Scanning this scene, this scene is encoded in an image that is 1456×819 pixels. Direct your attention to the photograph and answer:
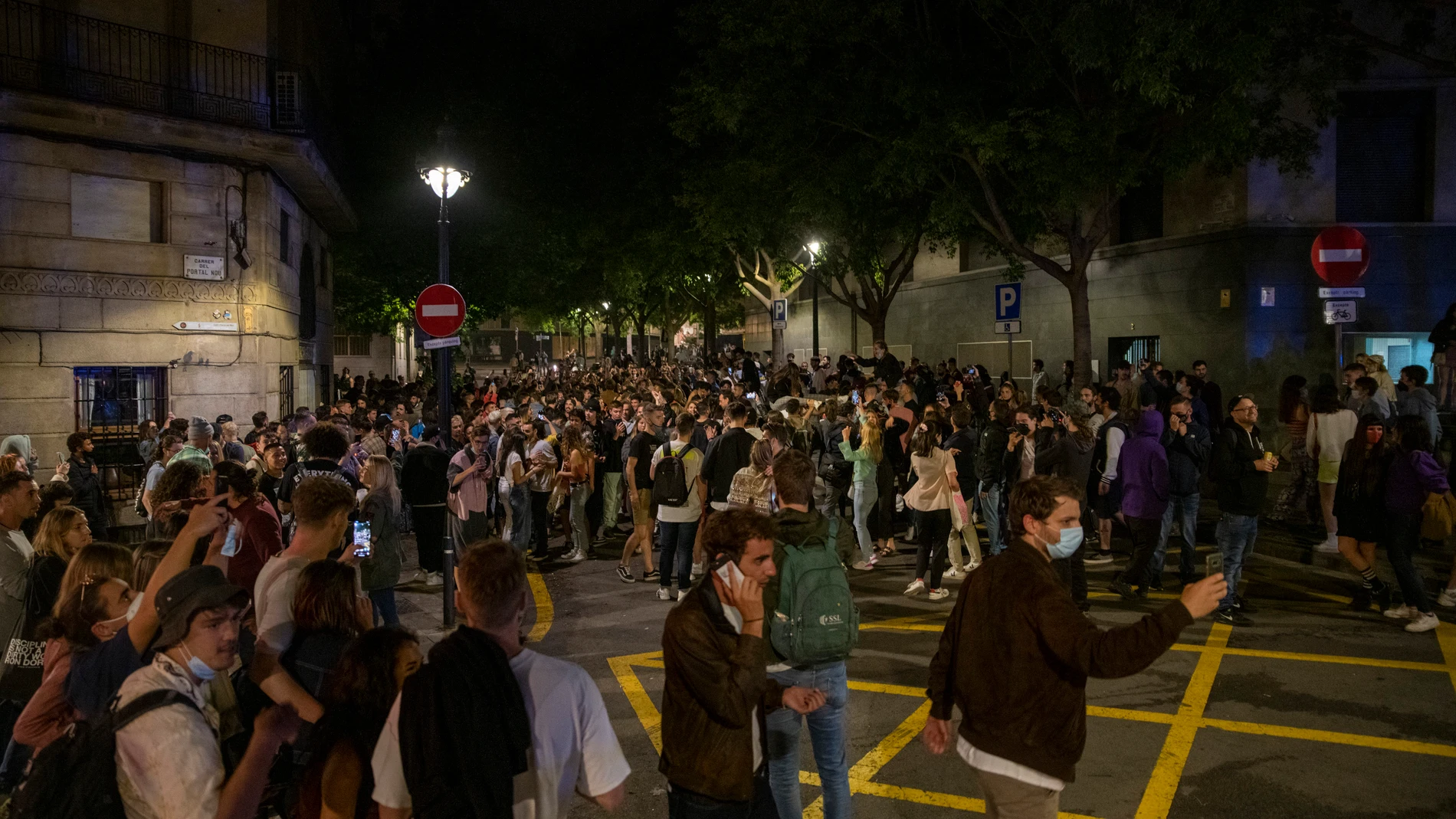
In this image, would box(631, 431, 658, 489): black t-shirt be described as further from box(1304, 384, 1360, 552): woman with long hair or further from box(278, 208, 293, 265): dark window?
box(278, 208, 293, 265): dark window

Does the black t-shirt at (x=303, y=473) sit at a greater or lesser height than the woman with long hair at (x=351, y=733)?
greater

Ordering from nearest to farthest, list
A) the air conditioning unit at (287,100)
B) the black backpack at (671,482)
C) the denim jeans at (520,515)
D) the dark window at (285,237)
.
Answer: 1. the black backpack at (671,482)
2. the denim jeans at (520,515)
3. the air conditioning unit at (287,100)
4. the dark window at (285,237)

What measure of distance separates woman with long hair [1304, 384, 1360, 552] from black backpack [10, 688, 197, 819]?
1103 centimetres

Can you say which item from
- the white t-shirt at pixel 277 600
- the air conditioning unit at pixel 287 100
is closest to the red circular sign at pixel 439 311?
the white t-shirt at pixel 277 600

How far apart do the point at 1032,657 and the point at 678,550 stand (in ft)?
19.8

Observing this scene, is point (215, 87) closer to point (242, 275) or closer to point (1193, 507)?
point (242, 275)

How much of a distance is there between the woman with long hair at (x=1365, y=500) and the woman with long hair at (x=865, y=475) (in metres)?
4.15

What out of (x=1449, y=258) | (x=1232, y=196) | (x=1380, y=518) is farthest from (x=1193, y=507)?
(x=1449, y=258)

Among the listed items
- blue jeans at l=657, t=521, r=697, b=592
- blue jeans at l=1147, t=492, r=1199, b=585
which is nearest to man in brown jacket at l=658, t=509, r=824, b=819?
blue jeans at l=657, t=521, r=697, b=592

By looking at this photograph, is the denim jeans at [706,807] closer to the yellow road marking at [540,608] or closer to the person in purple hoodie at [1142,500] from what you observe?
the yellow road marking at [540,608]

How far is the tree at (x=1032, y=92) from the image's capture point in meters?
13.9

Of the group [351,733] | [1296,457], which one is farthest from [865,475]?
[351,733]

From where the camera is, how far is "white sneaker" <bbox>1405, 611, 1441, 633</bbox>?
778 cm

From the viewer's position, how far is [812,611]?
4078 mm
